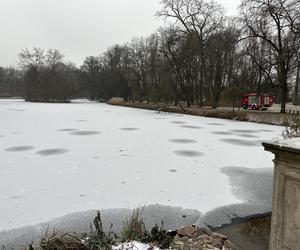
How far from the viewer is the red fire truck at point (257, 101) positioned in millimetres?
24767

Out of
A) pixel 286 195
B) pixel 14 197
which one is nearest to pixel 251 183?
pixel 286 195

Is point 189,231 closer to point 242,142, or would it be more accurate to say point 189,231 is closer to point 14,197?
point 14,197

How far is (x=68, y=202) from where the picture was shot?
158 inches

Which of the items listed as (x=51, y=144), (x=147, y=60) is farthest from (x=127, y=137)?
(x=147, y=60)

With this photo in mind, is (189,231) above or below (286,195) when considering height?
below

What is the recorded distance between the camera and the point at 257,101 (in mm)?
24969

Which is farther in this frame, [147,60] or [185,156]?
[147,60]

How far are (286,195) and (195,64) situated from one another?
28.9m

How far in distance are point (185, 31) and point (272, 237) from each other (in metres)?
25.2

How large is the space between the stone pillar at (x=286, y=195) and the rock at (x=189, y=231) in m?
0.87

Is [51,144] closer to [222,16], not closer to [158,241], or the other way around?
[158,241]

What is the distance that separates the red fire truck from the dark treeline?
1396 mm

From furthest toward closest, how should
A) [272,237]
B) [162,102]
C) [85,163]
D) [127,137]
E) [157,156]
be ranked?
1. [162,102]
2. [127,137]
3. [157,156]
4. [85,163]
5. [272,237]

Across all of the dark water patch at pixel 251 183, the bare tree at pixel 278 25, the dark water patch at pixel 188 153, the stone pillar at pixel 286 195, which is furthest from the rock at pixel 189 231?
the bare tree at pixel 278 25
